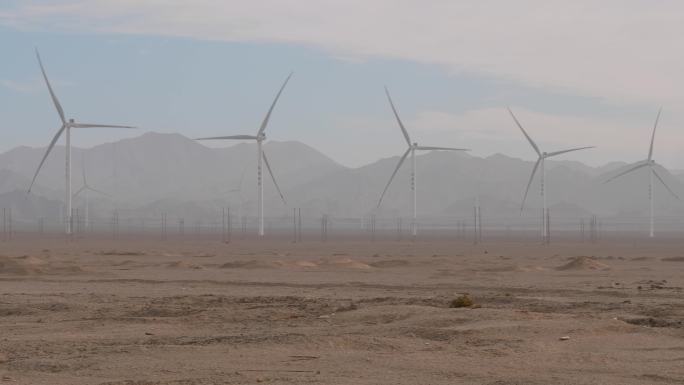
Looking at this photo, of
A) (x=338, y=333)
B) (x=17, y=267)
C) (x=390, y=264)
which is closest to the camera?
(x=338, y=333)

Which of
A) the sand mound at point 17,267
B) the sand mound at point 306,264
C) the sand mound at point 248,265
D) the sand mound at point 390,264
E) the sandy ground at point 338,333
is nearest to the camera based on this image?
the sandy ground at point 338,333

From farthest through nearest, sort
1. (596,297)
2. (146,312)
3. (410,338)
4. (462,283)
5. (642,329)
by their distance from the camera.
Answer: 1. (462,283)
2. (596,297)
3. (146,312)
4. (642,329)
5. (410,338)

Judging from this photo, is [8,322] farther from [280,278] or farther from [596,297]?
[280,278]

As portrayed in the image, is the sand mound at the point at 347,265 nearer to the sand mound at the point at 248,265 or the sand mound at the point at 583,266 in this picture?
the sand mound at the point at 248,265

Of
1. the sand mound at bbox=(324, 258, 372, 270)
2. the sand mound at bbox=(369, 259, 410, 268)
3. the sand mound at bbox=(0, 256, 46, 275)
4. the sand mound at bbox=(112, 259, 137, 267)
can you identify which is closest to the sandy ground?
the sand mound at bbox=(0, 256, 46, 275)

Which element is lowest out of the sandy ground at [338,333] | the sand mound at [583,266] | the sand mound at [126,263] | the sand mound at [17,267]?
the sandy ground at [338,333]

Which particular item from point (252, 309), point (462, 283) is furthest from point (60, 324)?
point (462, 283)

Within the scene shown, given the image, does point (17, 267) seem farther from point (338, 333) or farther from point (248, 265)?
point (338, 333)

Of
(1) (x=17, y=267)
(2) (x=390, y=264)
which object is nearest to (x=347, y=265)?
(2) (x=390, y=264)

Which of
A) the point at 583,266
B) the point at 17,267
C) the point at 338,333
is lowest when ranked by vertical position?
the point at 338,333

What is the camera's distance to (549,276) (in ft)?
145

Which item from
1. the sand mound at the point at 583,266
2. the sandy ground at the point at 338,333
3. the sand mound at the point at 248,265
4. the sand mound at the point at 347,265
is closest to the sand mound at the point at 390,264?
the sand mound at the point at 347,265

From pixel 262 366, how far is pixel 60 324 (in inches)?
319

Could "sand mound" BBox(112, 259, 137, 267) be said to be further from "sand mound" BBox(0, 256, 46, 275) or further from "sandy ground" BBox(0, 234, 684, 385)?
"sandy ground" BBox(0, 234, 684, 385)
